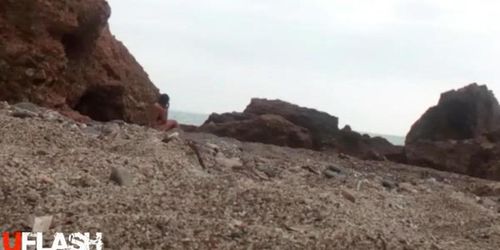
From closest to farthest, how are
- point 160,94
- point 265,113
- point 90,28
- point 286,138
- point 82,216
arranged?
point 82,216
point 90,28
point 160,94
point 286,138
point 265,113

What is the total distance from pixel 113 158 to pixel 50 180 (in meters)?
1.17

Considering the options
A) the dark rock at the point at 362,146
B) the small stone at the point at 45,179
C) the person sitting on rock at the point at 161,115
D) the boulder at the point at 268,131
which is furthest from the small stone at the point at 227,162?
the dark rock at the point at 362,146

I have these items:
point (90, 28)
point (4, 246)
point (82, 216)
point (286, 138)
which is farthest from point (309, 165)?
point (286, 138)

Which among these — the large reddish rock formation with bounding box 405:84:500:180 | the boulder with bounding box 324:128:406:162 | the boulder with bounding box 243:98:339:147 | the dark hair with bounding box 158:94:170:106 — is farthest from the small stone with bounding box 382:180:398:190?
the boulder with bounding box 243:98:339:147

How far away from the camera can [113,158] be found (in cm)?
580

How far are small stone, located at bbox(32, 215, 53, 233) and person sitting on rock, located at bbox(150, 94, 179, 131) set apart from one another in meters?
7.39

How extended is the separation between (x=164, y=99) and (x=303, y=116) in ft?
20.7

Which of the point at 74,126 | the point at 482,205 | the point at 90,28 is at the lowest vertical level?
the point at 482,205

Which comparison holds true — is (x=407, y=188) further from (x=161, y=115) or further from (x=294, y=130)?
(x=294, y=130)

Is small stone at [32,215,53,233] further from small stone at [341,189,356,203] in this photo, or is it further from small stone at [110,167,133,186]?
small stone at [341,189,356,203]

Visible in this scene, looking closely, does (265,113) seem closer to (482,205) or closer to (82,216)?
(482,205)

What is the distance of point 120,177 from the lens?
16.7ft

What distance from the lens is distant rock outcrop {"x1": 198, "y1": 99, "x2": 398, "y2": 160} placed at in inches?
648

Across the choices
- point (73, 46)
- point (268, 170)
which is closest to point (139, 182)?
point (268, 170)
